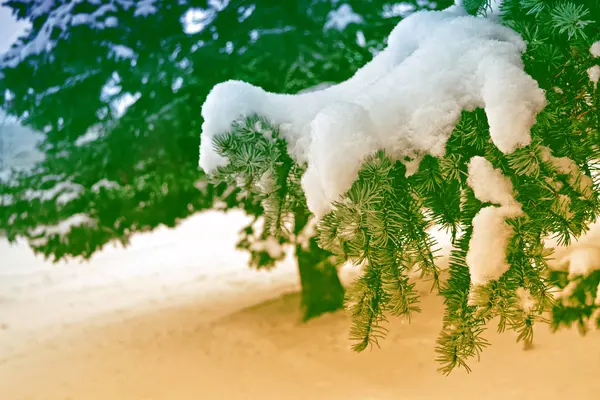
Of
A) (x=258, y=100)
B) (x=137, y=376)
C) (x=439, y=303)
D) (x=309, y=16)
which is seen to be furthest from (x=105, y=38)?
(x=439, y=303)

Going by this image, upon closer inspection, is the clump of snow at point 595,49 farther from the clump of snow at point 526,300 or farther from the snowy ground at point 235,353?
the snowy ground at point 235,353

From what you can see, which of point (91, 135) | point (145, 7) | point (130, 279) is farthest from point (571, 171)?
point (130, 279)

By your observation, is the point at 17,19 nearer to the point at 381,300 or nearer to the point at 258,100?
the point at 258,100

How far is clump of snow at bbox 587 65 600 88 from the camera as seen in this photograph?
1.06 m

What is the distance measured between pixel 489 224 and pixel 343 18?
318 centimetres

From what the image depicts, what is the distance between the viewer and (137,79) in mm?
3941

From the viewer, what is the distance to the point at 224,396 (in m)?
3.56

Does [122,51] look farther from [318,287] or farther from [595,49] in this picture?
[595,49]

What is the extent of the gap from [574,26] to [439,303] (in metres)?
4.15

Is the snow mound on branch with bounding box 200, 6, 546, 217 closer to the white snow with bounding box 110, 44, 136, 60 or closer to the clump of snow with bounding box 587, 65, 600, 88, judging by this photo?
the clump of snow with bounding box 587, 65, 600, 88

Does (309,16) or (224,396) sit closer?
(224,396)

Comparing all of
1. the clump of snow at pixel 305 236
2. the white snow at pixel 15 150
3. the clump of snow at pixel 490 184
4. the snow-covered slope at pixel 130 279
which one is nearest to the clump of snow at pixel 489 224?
the clump of snow at pixel 490 184

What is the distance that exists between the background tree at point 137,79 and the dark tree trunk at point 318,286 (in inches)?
63.1

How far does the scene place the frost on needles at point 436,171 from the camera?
1.03 m
